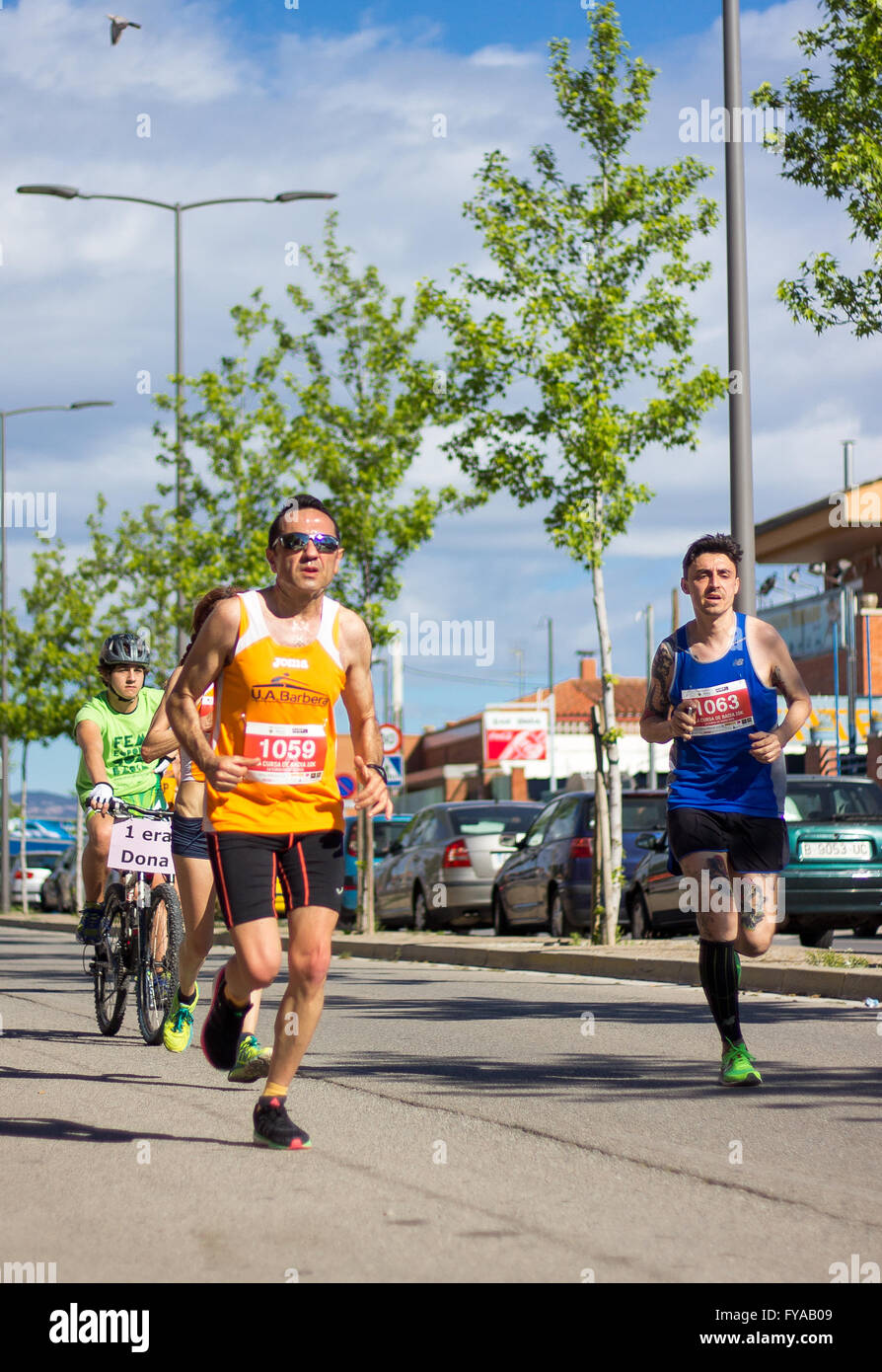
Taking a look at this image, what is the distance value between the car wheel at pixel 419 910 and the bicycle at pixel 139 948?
13036 millimetres

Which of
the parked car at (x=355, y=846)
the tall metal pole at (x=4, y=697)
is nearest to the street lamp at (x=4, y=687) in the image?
the tall metal pole at (x=4, y=697)

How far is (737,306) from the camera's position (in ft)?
48.5

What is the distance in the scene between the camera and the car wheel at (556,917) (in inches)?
736

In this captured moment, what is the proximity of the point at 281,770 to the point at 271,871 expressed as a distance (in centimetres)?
32

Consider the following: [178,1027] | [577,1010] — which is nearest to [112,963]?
[178,1027]

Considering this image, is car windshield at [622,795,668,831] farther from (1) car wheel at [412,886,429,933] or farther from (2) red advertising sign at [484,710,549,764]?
(2) red advertising sign at [484,710,549,764]

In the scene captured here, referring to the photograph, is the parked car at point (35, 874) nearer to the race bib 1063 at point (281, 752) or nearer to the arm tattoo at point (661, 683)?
the arm tattoo at point (661, 683)

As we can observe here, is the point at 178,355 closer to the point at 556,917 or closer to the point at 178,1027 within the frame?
the point at 556,917
